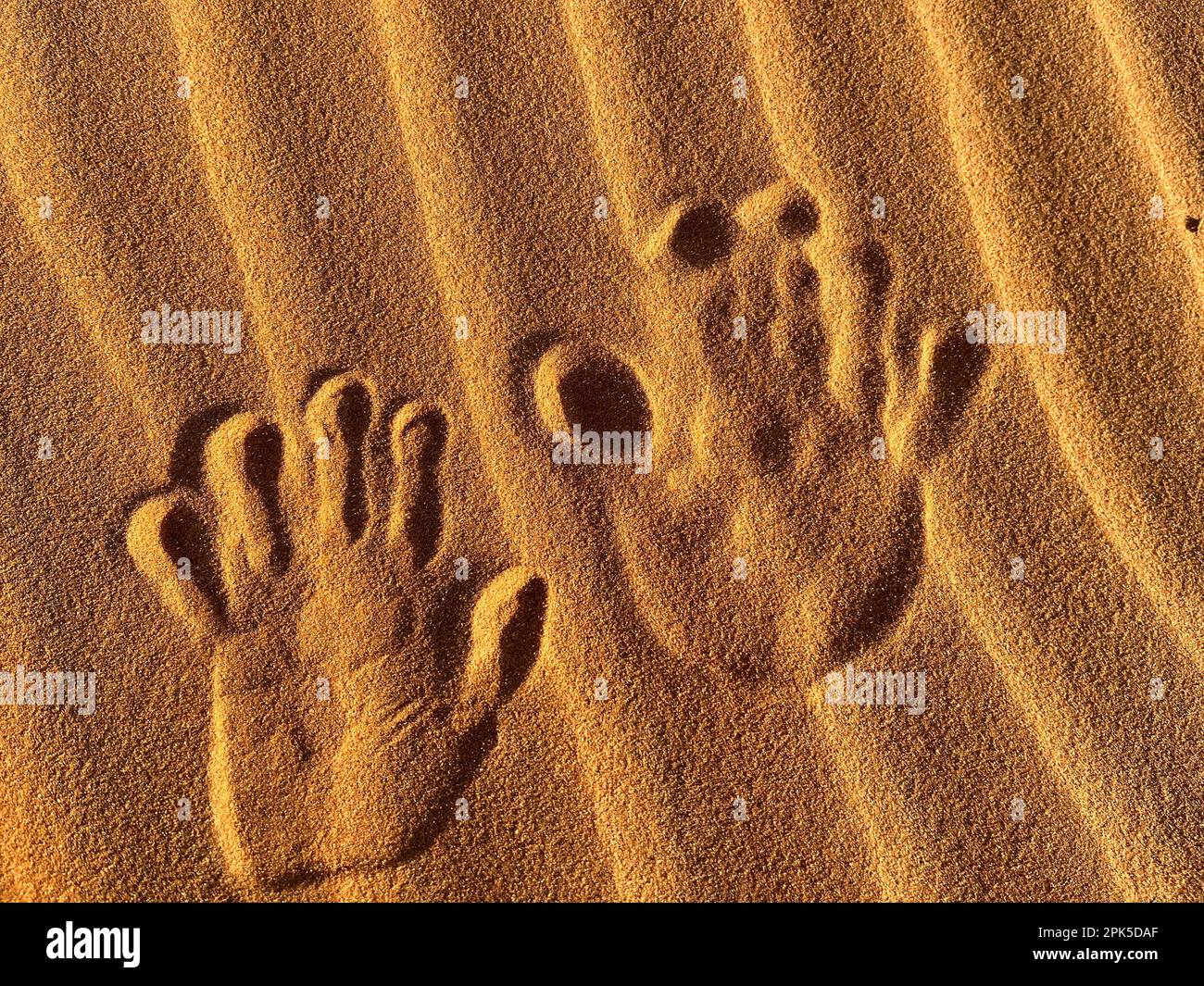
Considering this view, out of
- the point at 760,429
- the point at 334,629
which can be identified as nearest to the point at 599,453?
the point at 760,429

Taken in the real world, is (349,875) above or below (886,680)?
below

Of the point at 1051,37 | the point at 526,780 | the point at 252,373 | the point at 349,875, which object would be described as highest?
the point at 1051,37

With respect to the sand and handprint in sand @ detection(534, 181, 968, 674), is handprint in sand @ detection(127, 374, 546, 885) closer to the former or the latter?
the sand

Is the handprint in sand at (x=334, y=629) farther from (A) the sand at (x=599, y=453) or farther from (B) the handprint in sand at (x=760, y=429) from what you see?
(B) the handprint in sand at (x=760, y=429)

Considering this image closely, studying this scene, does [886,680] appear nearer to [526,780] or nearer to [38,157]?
[526,780]

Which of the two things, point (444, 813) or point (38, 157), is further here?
point (38, 157)

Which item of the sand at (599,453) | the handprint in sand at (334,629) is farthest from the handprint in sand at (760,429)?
the handprint in sand at (334,629)

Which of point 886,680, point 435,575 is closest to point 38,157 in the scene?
point 435,575

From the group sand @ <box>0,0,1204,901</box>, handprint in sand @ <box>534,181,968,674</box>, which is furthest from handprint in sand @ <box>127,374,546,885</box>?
handprint in sand @ <box>534,181,968,674</box>
